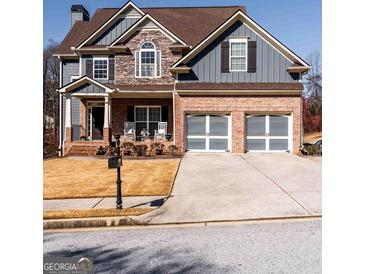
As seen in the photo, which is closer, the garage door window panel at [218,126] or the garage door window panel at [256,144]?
the garage door window panel at [256,144]

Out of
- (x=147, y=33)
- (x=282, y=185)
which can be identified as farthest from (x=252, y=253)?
Result: (x=147, y=33)

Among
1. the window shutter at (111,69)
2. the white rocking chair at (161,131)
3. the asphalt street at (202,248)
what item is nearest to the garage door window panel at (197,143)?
the white rocking chair at (161,131)

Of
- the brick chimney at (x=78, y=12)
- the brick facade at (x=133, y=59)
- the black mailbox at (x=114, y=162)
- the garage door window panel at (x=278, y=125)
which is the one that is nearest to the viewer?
the black mailbox at (x=114, y=162)

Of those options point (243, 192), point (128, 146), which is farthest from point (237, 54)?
point (243, 192)

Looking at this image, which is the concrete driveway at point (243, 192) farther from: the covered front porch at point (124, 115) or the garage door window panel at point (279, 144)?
the covered front porch at point (124, 115)

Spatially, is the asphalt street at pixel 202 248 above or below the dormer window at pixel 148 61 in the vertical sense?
below

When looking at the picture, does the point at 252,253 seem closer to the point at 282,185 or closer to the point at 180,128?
the point at 282,185

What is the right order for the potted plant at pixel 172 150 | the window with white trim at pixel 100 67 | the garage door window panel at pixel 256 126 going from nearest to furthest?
the garage door window panel at pixel 256 126 → the potted plant at pixel 172 150 → the window with white trim at pixel 100 67

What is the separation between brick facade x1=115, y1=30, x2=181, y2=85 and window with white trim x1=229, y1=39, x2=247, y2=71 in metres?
3.63

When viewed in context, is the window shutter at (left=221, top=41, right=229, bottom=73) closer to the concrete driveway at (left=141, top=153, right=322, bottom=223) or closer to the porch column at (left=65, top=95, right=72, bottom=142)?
the concrete driveway at (left=141, top=153, right=322, bottom=223)

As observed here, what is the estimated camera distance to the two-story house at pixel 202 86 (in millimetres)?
11430

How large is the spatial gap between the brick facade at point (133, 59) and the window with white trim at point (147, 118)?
1.40 m

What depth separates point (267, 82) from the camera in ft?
38.9
